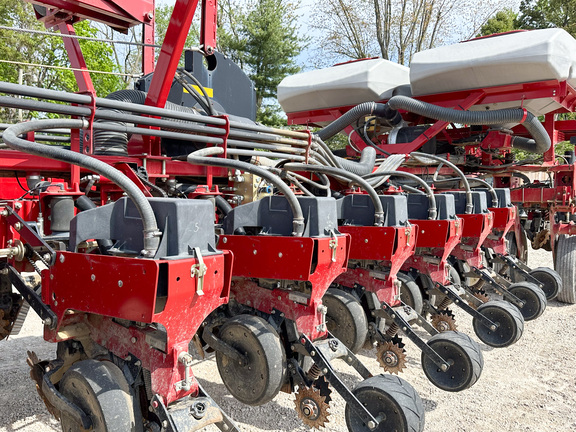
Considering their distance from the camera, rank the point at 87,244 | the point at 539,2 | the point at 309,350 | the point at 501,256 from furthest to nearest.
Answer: the point at 539,2 < the point at 501,256 < the point at 309,350 < the point at 87,244

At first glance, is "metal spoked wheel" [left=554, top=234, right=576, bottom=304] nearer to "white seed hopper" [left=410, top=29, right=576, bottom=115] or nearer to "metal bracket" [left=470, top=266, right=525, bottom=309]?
"metal bracket" [left=470, top=266, right=525, bottom=309]

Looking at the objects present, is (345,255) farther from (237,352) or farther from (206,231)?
(206,231)

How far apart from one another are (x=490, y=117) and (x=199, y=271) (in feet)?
14.3

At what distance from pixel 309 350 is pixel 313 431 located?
1.59ft

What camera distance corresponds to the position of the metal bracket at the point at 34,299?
6.95 ft

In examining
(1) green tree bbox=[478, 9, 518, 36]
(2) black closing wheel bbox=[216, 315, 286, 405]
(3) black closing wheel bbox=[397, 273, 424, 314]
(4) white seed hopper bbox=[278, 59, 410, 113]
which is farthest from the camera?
(1) green tree bbox=[478, 9, 518, 36]

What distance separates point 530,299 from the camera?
4.64m

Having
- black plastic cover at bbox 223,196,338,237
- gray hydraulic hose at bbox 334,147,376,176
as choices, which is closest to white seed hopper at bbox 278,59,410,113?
gray hydraulic hose at bbox 334,147,376,176

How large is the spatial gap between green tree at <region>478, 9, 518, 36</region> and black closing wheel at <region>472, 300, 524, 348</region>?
18615 millimetres

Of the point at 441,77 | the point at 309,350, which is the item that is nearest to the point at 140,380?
the point at 309,350

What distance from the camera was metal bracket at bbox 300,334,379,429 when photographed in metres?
2.29

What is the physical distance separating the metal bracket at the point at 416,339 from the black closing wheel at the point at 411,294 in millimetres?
664

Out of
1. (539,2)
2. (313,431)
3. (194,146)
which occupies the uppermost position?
(539,2)

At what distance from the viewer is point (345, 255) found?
9.03ft
